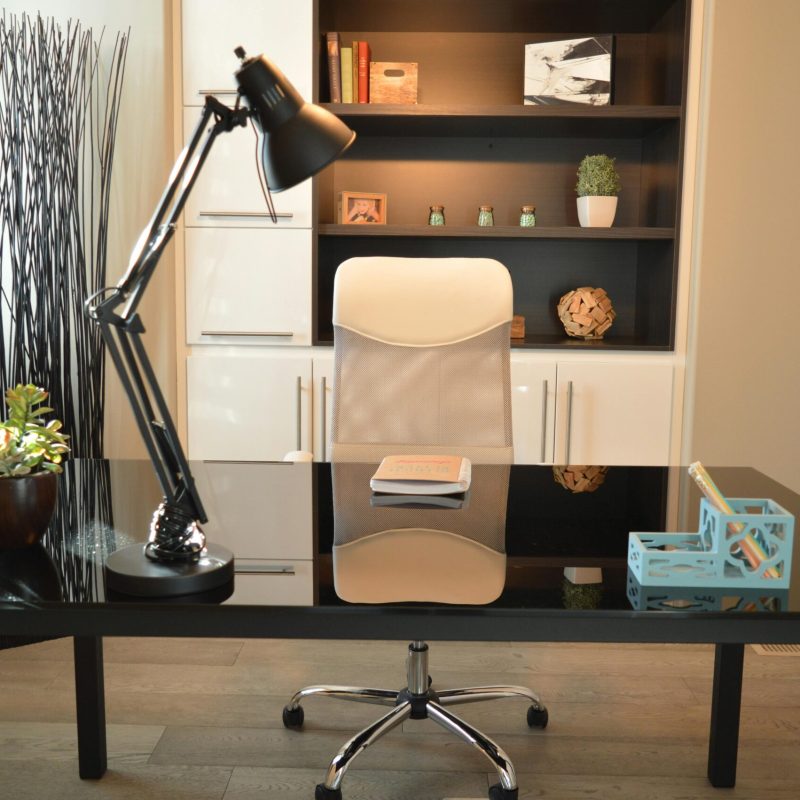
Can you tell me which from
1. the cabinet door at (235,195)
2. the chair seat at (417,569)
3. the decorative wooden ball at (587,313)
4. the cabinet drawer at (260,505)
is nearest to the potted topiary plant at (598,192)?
the decorative wooden ball at (587,313)

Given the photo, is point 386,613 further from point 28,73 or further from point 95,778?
point 28,73

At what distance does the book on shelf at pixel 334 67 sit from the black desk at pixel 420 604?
6.20 ft

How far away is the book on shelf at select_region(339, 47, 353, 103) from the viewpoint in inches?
128

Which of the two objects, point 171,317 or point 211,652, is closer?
point 211,652

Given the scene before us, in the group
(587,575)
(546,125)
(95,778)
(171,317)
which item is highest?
(546,125)

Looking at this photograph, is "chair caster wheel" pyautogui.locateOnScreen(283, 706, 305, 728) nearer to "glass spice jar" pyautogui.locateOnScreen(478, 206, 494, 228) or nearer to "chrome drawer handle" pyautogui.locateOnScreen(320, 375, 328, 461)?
"chrome drawer handle" pyautogui.locateOnScreen(320, 375, 328, 461)

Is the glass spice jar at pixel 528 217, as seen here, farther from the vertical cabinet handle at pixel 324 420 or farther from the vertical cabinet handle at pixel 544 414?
the vertical cabinet handle at pixel 324 420

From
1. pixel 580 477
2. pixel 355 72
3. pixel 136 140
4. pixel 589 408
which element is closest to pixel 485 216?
pixel 355 72

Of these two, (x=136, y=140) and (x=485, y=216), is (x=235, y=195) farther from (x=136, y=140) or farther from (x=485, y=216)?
(x=485, y=216)

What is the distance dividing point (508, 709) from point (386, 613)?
1243mm

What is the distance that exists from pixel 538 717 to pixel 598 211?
195 cm

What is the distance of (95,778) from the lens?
1.88 metres

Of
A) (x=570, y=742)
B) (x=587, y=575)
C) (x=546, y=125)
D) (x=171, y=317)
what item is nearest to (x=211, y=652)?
(x=570, y=742)

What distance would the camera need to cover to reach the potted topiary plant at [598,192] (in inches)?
132
